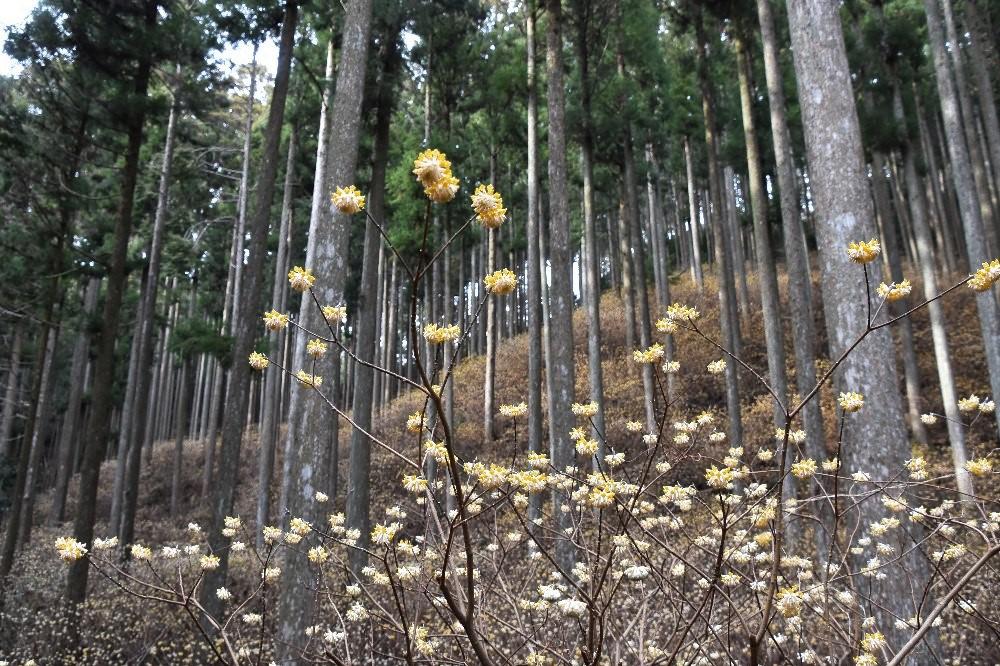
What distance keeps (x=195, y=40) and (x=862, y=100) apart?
14259mm

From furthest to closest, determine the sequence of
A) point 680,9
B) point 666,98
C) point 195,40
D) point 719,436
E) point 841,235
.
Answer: point 666,98 < point 680,9 < point 195,40 < point 841,235 < point 719,436

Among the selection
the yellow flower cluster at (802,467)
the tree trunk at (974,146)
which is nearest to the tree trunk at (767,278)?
the tree trunk at (974,146)

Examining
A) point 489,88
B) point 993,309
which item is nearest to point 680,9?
point 489,88

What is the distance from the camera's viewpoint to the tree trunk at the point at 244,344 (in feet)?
21.6

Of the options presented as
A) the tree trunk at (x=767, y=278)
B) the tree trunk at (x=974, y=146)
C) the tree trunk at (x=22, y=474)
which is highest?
the tree trunk at (x=974, y=146)

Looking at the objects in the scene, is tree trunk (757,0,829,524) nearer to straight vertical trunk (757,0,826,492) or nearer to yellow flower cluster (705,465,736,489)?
straight vertical trunk (757,0,826,492)

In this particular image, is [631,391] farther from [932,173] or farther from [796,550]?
[932,173]

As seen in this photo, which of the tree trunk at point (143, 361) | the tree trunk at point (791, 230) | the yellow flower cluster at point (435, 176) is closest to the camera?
the yellow flower cluster at point (435, 176)

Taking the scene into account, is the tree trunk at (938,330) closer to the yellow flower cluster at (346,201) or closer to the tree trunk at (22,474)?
the yellow flower cluster at (346,201)

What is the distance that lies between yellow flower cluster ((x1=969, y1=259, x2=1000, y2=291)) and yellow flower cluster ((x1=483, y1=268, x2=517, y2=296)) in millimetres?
1278

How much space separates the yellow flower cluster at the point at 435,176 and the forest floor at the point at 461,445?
10.8ft

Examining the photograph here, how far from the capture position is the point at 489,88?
41.4ft

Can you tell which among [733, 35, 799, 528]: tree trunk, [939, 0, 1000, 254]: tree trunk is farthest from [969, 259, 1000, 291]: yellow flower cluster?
[939, 0, 1000, 254]: tree trunk

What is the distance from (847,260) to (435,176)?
310 cm
